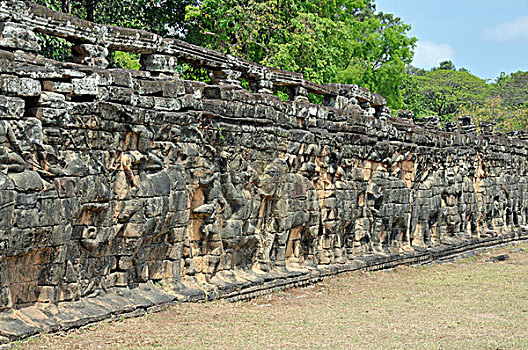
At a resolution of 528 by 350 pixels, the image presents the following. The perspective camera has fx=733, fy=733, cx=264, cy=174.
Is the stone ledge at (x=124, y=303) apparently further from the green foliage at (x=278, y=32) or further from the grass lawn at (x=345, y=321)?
the green foliage at (x=278, y=32)

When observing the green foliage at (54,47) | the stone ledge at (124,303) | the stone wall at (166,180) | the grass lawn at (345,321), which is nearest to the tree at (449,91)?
the green foliage at (54,47)

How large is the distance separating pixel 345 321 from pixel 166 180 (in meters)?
3.40

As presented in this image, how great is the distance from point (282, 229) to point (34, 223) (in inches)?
236

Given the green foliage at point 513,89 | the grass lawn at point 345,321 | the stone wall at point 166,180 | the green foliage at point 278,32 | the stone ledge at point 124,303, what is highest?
the green foliage at point 513,89

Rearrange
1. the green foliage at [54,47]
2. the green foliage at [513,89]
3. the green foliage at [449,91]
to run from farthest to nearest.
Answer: the green foliage at [513,89] → the green foliage at [449,91] → the green foliage at [54,47]

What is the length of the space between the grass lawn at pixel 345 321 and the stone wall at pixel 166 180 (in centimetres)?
38

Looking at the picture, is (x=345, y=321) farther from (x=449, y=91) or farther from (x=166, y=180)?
(x=449, y=91)

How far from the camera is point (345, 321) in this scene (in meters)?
11.0

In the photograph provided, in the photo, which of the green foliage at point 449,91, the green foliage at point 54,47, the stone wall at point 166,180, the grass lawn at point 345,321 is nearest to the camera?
the stone wall at point 166,180

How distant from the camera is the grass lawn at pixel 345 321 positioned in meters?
9.03

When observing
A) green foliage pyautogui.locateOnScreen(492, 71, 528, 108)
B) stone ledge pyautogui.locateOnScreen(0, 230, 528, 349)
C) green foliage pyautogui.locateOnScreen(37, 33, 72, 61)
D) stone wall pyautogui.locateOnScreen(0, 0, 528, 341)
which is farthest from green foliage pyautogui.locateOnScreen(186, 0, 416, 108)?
green foliage pyautogui.locateOnScreen(492, 71, 528, 108)

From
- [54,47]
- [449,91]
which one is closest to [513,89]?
[449,91]

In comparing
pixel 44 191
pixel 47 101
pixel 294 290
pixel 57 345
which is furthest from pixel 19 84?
→ pixel 294 290

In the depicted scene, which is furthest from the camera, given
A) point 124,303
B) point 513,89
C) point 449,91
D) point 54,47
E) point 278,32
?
point 513,89
